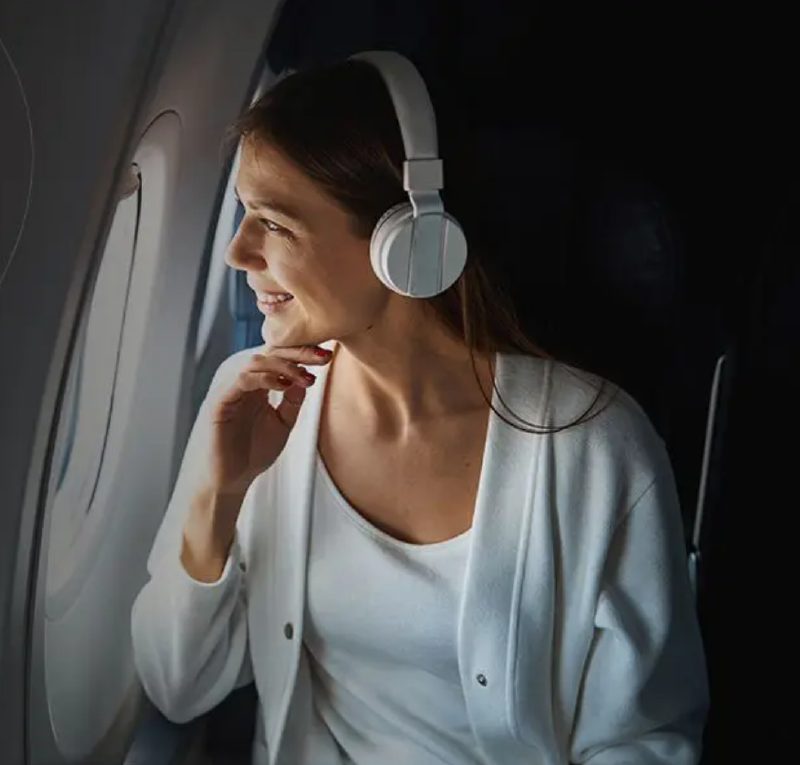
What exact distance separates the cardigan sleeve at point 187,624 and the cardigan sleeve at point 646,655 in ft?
0.79

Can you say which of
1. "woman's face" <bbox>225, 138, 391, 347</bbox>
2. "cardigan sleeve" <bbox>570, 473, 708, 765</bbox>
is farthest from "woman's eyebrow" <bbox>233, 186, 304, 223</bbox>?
"cardigan sleeve" <bbox>570, 473, 708, 765</bbox>

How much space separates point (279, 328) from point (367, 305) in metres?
0.05

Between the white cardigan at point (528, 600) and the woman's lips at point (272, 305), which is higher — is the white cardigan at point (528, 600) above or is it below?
below

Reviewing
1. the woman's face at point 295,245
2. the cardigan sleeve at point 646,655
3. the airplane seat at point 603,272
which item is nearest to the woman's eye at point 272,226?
the woman's face at point 295,245

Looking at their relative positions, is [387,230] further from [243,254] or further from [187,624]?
[187,624]

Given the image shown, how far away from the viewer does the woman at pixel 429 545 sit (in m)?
0.77

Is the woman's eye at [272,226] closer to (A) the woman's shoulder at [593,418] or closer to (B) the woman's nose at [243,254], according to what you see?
(B) the woman's nose at [243,254]

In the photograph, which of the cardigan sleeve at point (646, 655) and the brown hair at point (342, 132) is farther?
the cardigan sleeve at point (646, 655)

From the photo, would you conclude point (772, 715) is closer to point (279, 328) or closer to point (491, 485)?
point (491, 485)

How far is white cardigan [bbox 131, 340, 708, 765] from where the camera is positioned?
780 mm

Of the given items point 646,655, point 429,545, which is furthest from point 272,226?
point 646,655

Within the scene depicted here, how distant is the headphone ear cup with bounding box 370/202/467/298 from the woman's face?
0.01 m

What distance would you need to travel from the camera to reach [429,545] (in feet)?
2.68

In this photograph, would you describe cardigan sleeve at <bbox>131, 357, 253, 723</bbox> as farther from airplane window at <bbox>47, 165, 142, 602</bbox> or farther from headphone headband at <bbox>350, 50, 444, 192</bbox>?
headphone headband at <bbox>350, 50, 444, 192</bbox>
